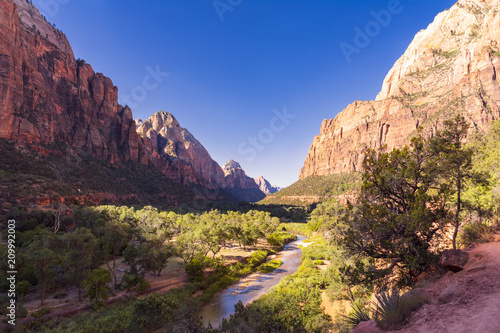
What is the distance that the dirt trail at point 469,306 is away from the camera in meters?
4.78

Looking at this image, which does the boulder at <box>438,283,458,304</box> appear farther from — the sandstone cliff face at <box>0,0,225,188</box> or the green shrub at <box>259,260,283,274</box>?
the sandstone cliff face at <box>0,0,225,188</box>

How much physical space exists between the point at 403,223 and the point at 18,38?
118124 millimetres

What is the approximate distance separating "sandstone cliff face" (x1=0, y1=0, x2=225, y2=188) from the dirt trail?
9087cm

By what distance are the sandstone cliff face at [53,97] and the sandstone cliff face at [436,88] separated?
5805 inches

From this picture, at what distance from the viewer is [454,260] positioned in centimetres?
1003

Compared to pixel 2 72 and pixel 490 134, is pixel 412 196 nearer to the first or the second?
pixel 490 134

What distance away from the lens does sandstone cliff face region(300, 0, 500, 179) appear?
10344cm

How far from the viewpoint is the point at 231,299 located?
25.7m

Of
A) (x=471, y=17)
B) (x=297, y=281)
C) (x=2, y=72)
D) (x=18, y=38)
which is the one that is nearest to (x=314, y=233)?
(x=297, y=281)

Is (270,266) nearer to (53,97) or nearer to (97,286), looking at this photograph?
(97,286)

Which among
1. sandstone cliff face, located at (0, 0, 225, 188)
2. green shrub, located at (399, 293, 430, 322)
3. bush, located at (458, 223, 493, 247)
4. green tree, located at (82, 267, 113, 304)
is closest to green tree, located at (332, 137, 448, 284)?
bush, located at (458, 223, 493, 247)

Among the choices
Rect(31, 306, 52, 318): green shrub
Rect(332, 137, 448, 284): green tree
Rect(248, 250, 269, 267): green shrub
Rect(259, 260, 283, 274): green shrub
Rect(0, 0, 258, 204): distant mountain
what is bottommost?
Rect(259, 260, 283, 274): green shrub

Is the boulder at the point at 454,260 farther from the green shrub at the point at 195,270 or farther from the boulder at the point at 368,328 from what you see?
the green shrub at the point at 195,270

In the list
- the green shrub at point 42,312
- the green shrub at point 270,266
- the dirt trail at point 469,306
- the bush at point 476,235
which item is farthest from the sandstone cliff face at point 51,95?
the bush at point 476,235
